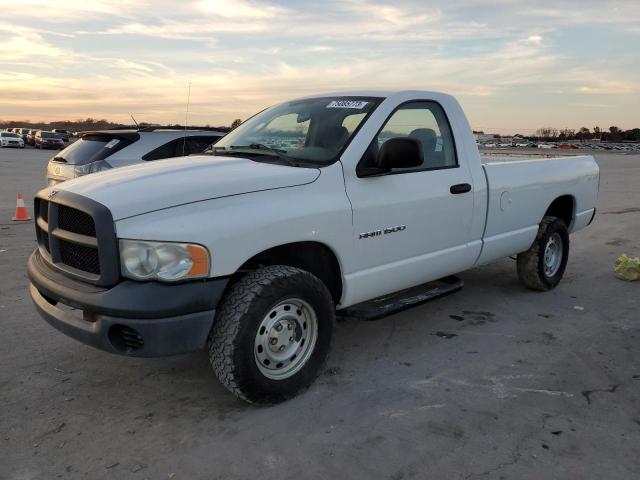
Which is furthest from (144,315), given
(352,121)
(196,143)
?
(196,143)

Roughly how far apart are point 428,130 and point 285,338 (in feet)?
7.15

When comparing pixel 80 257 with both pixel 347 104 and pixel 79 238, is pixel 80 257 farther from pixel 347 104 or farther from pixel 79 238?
pixel 347 104

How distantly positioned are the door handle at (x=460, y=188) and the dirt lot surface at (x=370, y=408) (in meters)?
1.20

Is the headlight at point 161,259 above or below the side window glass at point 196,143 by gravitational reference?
below

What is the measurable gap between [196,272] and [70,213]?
927 millimetres

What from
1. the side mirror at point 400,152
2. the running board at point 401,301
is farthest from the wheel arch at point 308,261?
the side mirror at point 400,152

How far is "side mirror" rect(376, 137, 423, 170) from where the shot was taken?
3780mm

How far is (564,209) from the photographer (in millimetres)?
→ 6441

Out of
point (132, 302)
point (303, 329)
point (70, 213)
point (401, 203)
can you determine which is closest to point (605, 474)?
point (303, 329)

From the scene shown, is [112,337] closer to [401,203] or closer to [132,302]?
[132,302]

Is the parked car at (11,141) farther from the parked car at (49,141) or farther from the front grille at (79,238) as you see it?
the front grille at (79,238)

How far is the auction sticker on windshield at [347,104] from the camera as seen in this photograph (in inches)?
169

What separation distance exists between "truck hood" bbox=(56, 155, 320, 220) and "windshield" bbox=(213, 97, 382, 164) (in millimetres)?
317

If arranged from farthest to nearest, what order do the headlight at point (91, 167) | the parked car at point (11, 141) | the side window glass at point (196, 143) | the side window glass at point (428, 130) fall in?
the parked car at point (11, 141) < the side window glass at point (196, 143) < the headlight at point (91, 167) < the side window glass at point (428, 130)
